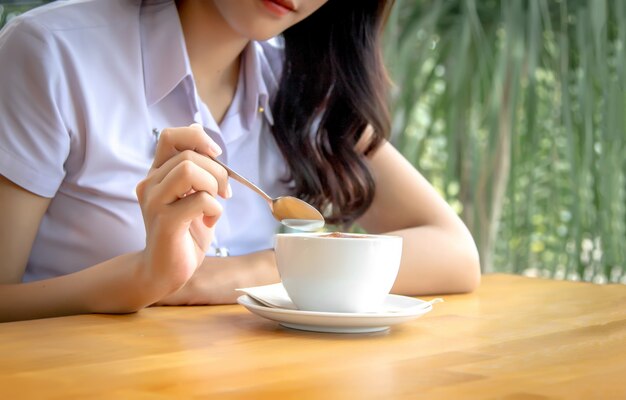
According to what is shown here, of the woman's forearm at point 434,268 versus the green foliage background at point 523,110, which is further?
the green foliage background at point 523,110

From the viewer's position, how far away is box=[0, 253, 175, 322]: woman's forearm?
0.92m

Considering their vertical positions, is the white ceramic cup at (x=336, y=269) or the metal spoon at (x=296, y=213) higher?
the metal spoon at (x=296, y=213)

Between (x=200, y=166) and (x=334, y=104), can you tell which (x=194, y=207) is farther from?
(x=334, y=104)

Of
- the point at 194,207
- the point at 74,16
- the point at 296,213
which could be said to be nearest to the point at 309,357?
the point at 194,207

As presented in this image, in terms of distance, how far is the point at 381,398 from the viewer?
56cm

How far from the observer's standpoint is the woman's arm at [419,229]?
1170mm

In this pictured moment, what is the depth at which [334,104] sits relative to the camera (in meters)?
1.52

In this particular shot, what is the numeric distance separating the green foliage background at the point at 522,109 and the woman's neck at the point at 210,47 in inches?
39.0

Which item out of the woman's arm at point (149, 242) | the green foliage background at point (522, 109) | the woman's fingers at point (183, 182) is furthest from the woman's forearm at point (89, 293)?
the green foliage background at point (522, 109)

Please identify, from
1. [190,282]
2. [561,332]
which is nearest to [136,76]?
[190,282]

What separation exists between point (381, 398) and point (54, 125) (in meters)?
Answer: 0.69

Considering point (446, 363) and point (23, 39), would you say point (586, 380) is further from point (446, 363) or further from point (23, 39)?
point (23, 39)

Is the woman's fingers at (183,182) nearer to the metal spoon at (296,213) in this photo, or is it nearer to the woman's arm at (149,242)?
the woman's arm at (149,242)

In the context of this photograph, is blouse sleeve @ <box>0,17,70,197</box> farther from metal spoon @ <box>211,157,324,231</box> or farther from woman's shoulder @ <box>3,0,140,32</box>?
metal spoon @ <box>211,157,324,231</box>
